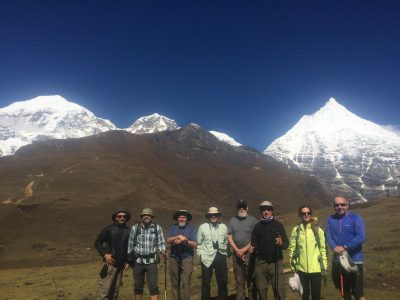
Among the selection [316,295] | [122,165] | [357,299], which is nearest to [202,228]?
[316,295]

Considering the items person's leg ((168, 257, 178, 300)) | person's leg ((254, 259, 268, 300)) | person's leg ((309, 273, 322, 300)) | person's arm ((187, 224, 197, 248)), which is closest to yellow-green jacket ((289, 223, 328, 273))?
person's leg ((309, 273, 322, 300))

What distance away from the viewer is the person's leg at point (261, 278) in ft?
36.6

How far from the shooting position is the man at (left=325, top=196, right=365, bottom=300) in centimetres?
1045

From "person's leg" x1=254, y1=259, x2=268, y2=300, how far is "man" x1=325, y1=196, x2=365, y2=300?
1.74 metres

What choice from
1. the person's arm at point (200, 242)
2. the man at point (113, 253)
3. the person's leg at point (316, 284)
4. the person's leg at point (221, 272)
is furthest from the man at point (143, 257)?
the person's leg at point (316, 284)

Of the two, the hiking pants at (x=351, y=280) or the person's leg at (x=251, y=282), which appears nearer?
the hiking pants at (x=351, y=280)

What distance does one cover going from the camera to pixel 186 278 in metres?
12.6

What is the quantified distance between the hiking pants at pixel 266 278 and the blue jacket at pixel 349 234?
159 cm

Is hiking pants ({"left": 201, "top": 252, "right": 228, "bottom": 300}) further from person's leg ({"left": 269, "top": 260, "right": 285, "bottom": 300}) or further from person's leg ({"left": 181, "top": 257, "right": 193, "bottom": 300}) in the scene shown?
person's leg ({"left": 269, "top": 260, "right": 285, "bottom": 300})

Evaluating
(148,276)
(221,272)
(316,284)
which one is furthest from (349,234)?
(148,276)

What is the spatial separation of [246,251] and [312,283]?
7.34ft

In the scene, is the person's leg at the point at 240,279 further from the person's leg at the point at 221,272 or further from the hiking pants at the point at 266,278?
the hiking pants at the point at 266,278

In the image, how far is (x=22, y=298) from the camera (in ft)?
68.5

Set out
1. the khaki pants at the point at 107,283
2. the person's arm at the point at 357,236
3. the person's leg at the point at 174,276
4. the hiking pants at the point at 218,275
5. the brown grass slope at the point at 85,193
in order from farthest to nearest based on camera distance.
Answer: the brown grass slope at the point at 85,193, the person's leg at the point at 174,276, the hiking pants at the point at 218,275, the khaki pants at the point at 107,283, the person's arm at the point at 357,236
